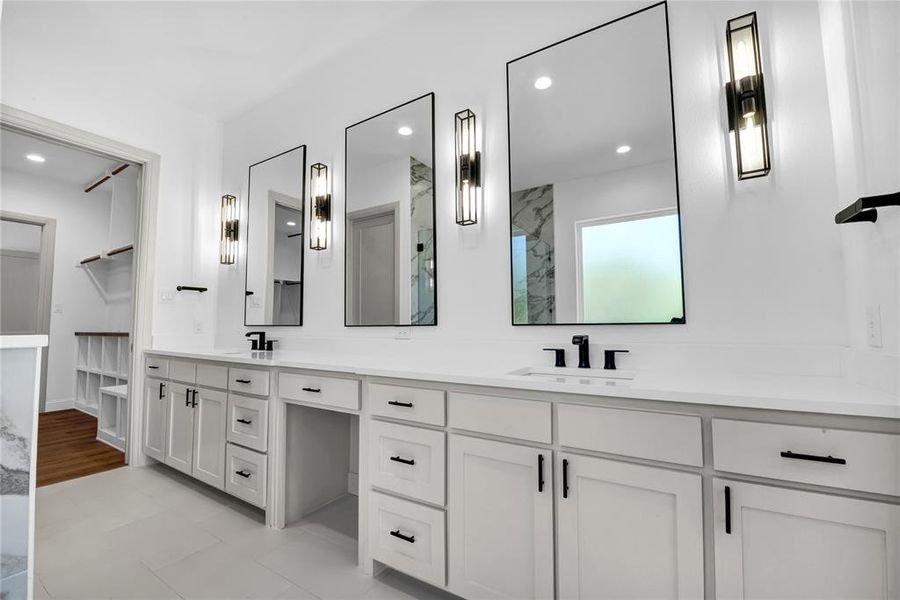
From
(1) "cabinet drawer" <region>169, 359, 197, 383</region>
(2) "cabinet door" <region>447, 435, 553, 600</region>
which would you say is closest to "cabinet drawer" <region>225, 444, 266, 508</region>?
(1) "cabinet drawer" <region>169, 359, 197, 383</region>

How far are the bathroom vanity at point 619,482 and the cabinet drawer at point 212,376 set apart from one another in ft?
2.39

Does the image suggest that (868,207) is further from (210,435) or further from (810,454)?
(210,435)

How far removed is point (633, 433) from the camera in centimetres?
123

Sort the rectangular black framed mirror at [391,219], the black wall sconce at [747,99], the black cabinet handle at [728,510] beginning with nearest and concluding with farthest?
the black cabinet handle at [728,510] → the black wall sconce at [747,99] → the rectangular black framed mirror at [391,219]

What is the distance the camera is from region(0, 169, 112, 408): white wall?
4.87 metres

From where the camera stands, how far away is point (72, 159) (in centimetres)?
453

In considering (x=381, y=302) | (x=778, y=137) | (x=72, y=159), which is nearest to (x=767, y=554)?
(x=778, y=137)

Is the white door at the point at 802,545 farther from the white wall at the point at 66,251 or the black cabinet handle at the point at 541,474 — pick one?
the white wall at the point at 66,251

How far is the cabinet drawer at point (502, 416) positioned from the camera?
4.53 ft

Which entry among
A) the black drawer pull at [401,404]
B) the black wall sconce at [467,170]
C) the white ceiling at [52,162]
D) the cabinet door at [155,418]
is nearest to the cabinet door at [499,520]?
the black drawer pull at [401,404]

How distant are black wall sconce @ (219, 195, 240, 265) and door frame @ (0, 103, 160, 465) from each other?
499 millimetres

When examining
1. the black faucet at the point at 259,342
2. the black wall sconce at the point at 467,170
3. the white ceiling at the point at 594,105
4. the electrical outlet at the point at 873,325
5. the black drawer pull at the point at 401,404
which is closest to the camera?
the electrical outlet at the point at 873,325

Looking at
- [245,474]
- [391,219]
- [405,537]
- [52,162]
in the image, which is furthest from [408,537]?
[52,162]

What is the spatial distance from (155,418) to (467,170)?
116 inches
